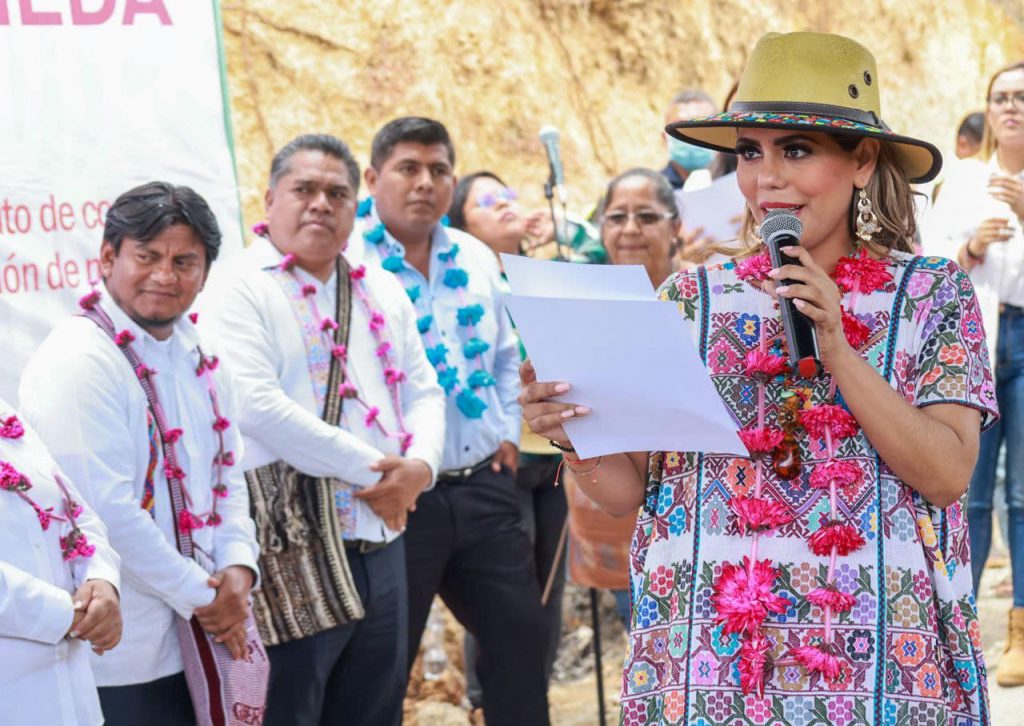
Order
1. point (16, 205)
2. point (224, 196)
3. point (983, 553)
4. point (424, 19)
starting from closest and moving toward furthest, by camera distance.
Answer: point (16, 205)
point (224, 196)
point (983, 553)
point (424, 19)

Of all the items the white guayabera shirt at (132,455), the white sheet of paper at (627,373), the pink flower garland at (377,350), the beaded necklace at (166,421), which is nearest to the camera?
the white sheet of paper at (627,373)

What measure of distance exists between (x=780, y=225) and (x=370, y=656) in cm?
262

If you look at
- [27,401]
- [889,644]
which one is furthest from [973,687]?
[27,401]

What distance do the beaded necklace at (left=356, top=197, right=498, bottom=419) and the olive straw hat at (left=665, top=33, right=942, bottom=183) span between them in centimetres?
259

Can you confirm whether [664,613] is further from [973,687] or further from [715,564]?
[973,687]

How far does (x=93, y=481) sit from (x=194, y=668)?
61 cm

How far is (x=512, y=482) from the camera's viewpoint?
5.37 metres

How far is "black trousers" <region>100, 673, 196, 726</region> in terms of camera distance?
368 cm

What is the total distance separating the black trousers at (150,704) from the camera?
368 cm

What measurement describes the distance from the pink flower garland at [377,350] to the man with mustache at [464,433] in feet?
1.41

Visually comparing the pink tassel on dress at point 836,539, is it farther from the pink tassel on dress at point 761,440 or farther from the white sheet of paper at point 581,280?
the white sheet of paper at point 581,280

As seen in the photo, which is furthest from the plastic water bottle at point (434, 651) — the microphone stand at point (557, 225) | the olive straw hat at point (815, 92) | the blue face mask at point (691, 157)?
the olive straw hat at point (815, 92)

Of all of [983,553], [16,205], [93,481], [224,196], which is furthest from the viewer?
[983,553]

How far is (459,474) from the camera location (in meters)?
5.19
